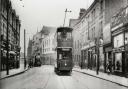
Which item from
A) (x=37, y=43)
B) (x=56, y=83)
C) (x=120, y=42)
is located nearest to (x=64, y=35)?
(x=120, y=42)

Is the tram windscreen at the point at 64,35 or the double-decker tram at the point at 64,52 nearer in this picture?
the double-decker tram at the point at 64,52

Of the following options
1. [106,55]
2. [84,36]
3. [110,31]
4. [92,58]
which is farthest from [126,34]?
[84,36]

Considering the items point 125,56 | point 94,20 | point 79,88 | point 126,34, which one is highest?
point 94,20

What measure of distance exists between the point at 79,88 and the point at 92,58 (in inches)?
1079

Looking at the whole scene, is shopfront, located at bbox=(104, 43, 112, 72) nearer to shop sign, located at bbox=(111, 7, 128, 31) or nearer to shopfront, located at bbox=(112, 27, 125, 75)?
shopfront, located at bbox=(112, 27, 125, 75)

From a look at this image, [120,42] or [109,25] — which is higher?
[109,25]

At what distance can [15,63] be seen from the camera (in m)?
50.1

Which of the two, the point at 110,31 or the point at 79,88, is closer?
the point at 79,88

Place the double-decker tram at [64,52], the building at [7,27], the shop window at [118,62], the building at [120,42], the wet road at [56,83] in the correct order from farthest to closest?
the building at [7,27]
the double-decker tram at [64,52]
the shop window at [118,62]
the building at [120,42]
the wet road at [56,83]

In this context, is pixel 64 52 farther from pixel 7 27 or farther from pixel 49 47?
pixel 49 47

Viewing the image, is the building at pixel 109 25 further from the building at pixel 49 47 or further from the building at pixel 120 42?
the building at pixel 49 47

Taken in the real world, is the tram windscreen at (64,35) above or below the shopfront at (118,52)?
above

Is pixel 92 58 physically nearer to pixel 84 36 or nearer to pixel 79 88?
pixel 84 36

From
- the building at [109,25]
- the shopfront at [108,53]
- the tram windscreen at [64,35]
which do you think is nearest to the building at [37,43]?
the building at [109,25]
